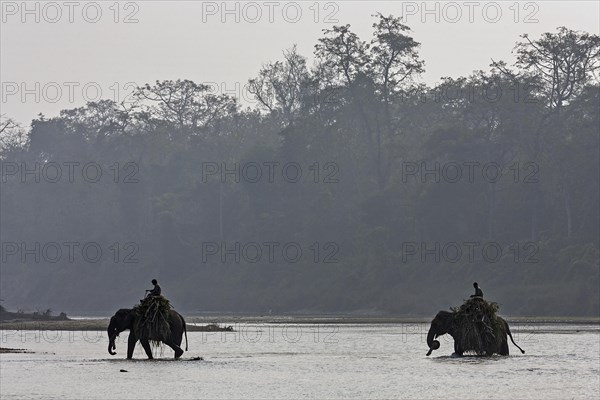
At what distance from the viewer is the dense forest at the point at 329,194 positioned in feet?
349

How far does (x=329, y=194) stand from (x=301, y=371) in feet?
291

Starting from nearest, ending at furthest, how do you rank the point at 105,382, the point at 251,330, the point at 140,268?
the point at 105,382
the point at 251,330
the point at 140,268

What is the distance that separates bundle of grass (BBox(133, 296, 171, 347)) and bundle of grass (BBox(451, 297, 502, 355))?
9091mm

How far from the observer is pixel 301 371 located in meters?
38.6

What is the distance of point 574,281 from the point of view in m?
97.0

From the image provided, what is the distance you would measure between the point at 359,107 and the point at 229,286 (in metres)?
21.7

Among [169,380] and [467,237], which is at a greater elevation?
[467,237]

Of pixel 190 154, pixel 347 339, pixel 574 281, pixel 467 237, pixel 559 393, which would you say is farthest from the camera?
pixel 190 154

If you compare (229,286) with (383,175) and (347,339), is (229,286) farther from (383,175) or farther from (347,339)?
(347,339)

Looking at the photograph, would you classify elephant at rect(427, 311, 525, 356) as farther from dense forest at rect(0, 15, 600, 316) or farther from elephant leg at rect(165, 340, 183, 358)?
dense forest at rect(0, 15, 600, 316)

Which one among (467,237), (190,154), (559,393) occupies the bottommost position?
(559,393)

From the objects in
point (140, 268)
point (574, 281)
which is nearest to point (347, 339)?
point (574, 281)

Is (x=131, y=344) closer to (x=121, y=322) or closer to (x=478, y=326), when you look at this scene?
(x=121, y=322)

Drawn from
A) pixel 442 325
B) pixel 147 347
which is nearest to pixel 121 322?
pixel 147 347
